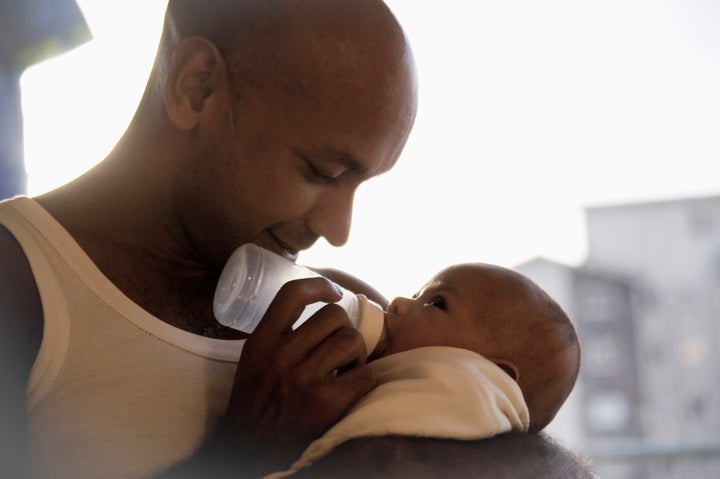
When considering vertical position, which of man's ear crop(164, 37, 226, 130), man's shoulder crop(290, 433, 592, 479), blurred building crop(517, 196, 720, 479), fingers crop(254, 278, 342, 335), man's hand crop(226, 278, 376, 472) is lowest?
blurred building crop(517, 196, 720, 479)

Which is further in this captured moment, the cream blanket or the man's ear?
the man's ear

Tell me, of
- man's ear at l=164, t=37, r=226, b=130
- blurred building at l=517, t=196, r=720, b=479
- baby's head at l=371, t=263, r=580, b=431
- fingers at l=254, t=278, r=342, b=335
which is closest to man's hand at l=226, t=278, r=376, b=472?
fingers at l=254, t=278, r=342, b=335

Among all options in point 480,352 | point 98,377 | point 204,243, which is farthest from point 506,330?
point 98,377

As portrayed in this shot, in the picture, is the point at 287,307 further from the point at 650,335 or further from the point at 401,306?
the point at 650,335

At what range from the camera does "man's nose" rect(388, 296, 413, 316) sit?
114 cm

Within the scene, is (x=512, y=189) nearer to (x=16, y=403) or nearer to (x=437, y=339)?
(x=437, y=339)

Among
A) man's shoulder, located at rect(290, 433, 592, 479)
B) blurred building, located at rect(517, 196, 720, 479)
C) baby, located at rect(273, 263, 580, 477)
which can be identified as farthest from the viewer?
blurred building, located at rect(517, 196, 720, 479)

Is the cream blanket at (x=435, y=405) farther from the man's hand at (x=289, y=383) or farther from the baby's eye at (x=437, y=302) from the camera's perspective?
the baby's eye at (x=437, y=302)

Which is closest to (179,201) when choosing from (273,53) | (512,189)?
(273,53)

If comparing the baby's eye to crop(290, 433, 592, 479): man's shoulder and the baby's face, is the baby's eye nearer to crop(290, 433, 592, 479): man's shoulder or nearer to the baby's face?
the baby's face

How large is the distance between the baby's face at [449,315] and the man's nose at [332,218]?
17 cm

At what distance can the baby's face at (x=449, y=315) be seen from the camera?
1.10 m

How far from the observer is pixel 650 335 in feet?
12.7

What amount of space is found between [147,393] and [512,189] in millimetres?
2375
